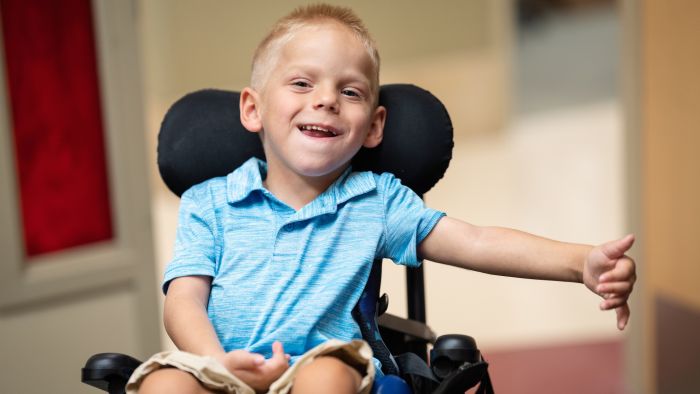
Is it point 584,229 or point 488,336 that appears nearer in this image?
point 488,336

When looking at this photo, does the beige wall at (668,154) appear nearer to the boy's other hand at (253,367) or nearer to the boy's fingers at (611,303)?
the boy's fingers at (611,303)

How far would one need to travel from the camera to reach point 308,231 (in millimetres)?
1487

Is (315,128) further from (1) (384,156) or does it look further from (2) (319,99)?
(1) (384,156)

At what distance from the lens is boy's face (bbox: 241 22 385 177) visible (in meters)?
1.44

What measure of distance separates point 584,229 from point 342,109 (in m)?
3.16

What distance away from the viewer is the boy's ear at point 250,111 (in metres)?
1.56

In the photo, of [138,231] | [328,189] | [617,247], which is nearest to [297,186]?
[328,189]

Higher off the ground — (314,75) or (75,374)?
(314,75)

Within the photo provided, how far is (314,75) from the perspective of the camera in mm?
1452

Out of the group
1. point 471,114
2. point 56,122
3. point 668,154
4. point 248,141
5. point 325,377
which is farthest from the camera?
point 471,114

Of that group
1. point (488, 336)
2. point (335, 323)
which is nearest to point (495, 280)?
point (488, 336)

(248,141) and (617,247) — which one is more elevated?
(248,141)

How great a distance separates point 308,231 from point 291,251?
0.14 ft

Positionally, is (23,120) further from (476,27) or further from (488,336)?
(476,27)
